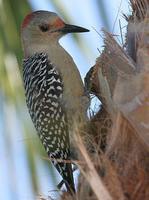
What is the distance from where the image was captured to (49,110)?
12.1ft

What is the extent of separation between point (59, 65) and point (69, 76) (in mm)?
93

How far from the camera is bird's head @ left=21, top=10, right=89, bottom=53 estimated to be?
13.1 feet

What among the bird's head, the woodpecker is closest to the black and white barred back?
the woodpecker

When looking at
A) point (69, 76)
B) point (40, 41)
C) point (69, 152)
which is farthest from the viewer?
point (40, 41)

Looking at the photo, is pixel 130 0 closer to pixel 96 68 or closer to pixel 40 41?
pixel 96 68

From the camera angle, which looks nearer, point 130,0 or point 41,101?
point 130,0

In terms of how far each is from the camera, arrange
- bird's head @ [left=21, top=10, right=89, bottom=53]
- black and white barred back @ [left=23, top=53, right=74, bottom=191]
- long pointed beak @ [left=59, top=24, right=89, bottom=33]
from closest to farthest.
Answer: black and white barred back @ [left=23, top=53, right=74, bottom=191], long pointed beak @ [left=59, top=24, right=89, bottom=33], bird's head @ [left=21, top=10, right=89, bottom=53]

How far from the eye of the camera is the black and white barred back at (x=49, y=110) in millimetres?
3609

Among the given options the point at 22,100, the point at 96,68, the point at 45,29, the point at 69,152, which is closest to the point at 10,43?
the point at 22,100

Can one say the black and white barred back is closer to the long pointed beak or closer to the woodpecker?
the woodpecker

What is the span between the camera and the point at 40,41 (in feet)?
13.4

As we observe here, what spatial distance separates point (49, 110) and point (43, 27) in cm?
67

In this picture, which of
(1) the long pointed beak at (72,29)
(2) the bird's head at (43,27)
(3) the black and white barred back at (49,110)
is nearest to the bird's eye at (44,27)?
(2) the bird's head at (43,27)

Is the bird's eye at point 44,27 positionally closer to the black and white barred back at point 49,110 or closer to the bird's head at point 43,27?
the bird's head at point 43,27
